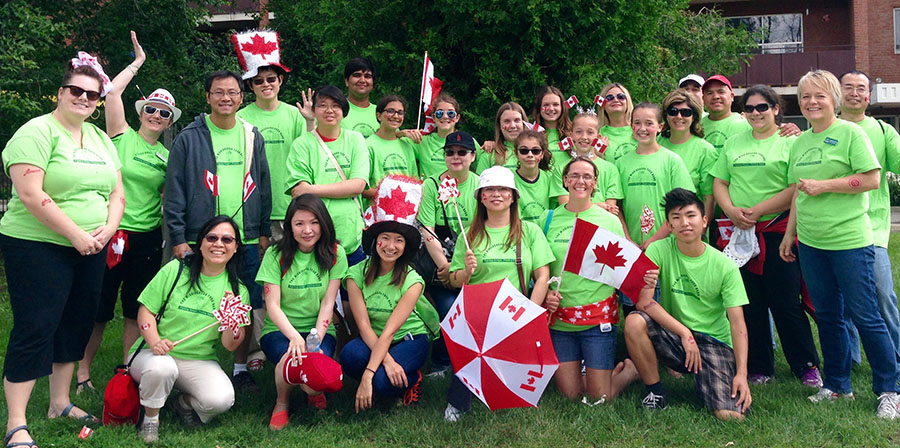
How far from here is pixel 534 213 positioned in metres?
5.61

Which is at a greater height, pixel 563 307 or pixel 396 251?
pixel 396 251

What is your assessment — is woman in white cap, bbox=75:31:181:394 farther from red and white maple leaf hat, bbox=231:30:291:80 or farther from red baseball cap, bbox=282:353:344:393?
red baseball cap, bbox=282:353:344:393

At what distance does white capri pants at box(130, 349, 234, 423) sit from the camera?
4.54 metres

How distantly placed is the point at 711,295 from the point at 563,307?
38.8 inches

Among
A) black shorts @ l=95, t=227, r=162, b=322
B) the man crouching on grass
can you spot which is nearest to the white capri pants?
black shorts @ l=95, t=227, r=162, b=322

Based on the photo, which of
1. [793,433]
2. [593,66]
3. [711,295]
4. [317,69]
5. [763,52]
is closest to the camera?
[793,433]

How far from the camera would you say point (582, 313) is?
5176 mm

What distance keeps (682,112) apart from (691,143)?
269mm

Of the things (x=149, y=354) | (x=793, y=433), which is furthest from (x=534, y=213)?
(x=149, y=354)

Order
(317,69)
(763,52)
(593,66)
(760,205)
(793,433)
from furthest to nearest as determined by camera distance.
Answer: (763,52) → (317,69) → (593,66) → (760,205) → (793,433)

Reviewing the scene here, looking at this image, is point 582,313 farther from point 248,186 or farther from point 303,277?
point 248,186

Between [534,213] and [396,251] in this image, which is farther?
[534,213]

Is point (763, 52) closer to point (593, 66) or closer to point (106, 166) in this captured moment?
point (593, 66)

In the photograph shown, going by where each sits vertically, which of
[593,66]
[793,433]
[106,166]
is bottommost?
[793,433]
